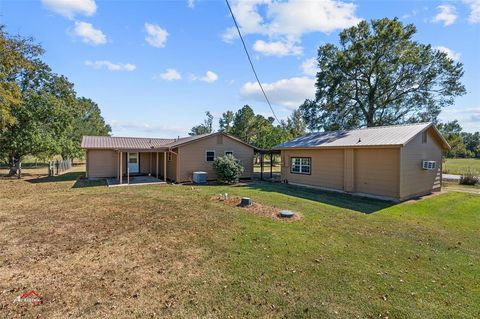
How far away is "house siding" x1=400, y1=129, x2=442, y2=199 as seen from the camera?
10955 millimetres

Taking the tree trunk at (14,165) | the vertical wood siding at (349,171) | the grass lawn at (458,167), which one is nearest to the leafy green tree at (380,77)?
the grass lawn at (458,167)

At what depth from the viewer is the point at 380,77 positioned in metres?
22.2

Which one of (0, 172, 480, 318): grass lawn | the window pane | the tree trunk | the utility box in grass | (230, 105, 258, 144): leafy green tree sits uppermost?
(230, 105, 258, 144): leafy green tree

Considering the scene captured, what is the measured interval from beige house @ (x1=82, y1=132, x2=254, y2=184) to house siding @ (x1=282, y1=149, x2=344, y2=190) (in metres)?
4.47

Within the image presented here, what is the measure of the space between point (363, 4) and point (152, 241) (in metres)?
11.5

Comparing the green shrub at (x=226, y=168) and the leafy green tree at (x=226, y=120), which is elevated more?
the leafy green tree at (x=226, y=120)

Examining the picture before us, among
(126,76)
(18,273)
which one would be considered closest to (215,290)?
(18,273)

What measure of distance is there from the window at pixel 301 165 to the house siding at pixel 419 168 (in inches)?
192

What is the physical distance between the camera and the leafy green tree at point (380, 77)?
2075 centimetres

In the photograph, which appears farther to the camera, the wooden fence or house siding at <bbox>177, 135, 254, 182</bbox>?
the wooden fence

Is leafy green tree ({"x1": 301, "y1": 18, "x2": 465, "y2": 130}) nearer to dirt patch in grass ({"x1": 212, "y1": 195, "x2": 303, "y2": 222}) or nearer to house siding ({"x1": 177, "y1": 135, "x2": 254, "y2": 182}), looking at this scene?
house siding ({"x1": 177, "y1": 135, "x2": 254, "y2": 182})

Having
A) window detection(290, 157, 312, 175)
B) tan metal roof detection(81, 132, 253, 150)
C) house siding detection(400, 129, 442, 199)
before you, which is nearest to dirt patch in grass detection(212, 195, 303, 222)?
house siding detection(400, 129, 442, 199)

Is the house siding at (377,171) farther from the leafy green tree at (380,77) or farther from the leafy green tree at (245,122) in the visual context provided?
the leafy green tree at (245,122)

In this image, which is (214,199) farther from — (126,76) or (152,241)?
(126,76)
